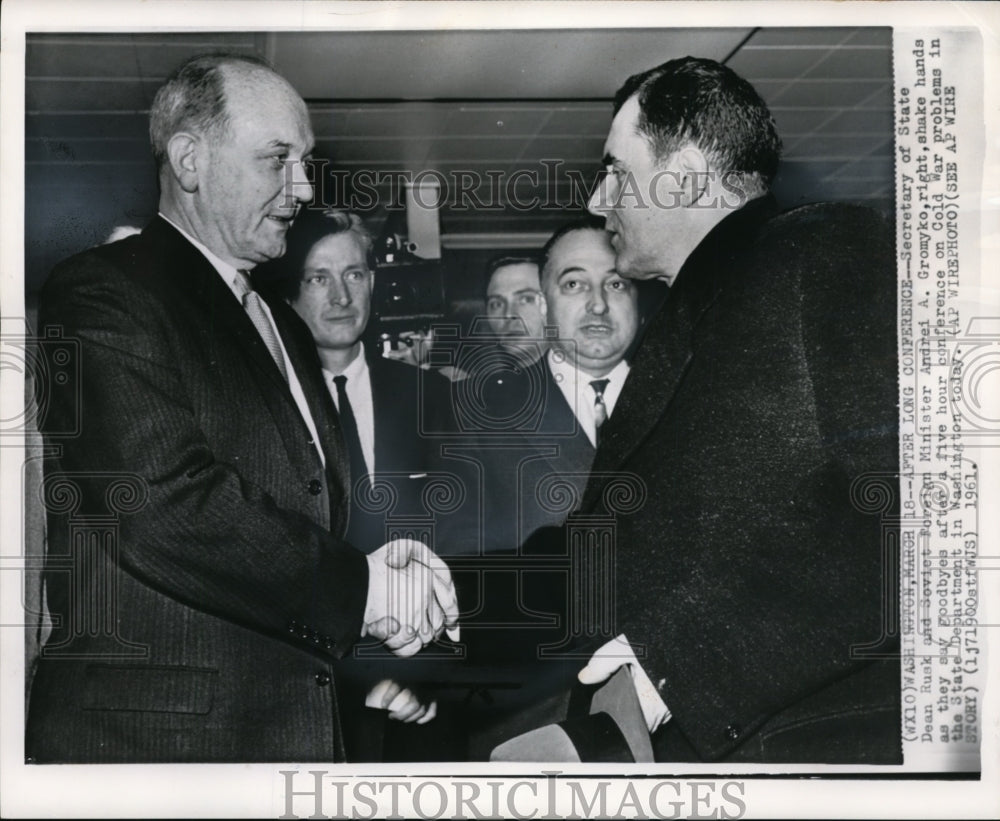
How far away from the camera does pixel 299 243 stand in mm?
1822

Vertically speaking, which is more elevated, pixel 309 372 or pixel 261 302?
pixel 261 302

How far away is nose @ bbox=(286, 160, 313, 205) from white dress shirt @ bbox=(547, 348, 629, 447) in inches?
19.9

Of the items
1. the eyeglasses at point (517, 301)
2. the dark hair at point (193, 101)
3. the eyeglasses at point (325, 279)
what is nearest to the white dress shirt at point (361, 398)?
the eyeglasses at point (325, 279)

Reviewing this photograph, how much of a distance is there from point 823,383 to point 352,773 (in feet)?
3.49

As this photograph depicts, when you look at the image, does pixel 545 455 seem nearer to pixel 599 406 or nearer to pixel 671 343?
pixel 599 406

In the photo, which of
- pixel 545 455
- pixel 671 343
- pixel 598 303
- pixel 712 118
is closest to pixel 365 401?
pixel 545 455

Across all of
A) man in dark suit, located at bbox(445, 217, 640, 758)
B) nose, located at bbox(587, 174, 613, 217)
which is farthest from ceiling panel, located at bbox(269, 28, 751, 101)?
man in dark suit, located at bbox(445, 217, 640, 758)

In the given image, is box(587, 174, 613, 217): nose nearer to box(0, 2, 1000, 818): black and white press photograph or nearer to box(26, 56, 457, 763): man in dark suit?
box(0, 2, 1000, 818): black and white press photograph

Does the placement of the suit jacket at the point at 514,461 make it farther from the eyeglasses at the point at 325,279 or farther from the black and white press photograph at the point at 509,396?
the eyeglasses at the point at 325,279

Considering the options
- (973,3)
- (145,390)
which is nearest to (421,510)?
(145,390)

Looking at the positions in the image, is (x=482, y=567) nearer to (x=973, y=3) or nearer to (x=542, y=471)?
(x=542, y=471)

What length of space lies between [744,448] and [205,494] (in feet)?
3.02

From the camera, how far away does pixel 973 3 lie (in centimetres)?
185

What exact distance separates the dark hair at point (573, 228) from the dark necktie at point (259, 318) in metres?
0.49
